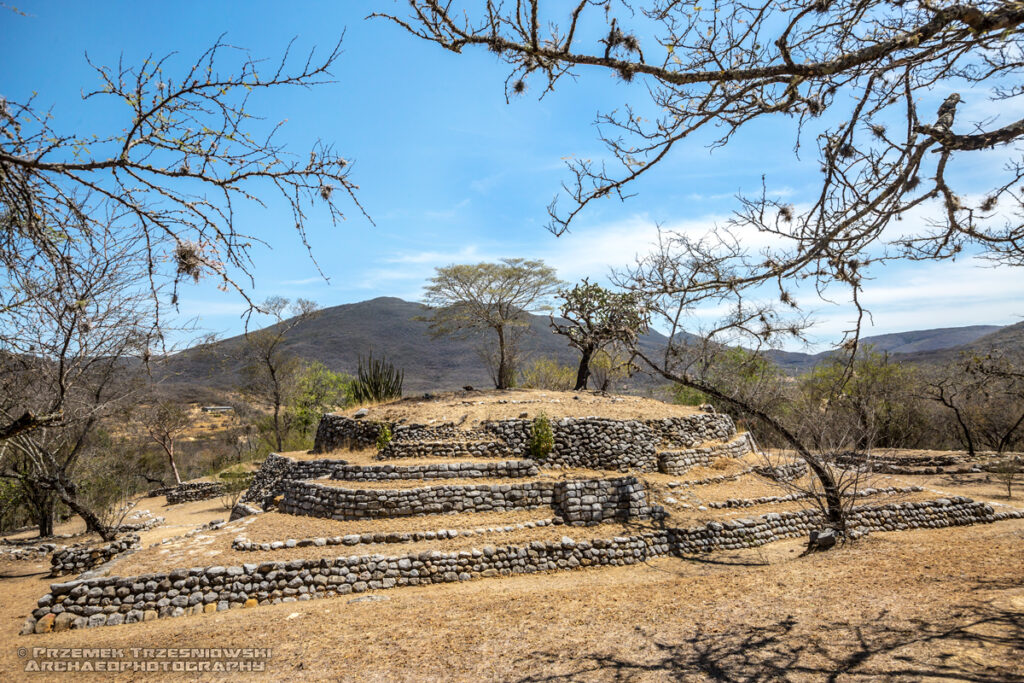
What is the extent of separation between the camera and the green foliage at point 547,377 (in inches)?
972

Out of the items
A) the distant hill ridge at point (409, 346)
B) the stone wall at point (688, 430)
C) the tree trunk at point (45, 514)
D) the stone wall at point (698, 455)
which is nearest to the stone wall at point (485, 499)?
the stone wall at point (698, 455)

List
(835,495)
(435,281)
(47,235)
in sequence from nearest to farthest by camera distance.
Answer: (47,235), (835,495), (435,281)

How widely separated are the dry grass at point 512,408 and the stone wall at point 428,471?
2.37 metres

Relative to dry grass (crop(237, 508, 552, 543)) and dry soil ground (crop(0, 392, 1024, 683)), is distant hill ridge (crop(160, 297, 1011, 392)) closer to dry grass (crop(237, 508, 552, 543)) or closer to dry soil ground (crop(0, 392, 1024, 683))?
dry grass (crop(237, 508, 552, 543))

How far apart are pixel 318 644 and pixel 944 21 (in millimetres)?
8079

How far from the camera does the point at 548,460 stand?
13.5 metres

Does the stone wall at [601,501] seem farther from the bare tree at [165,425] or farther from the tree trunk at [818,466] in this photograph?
the bare tree at [165,425]

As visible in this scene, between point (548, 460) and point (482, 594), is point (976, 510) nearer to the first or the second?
point (548, 460)

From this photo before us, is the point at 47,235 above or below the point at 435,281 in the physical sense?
below

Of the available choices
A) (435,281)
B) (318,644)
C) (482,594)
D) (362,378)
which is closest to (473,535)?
(482,594)

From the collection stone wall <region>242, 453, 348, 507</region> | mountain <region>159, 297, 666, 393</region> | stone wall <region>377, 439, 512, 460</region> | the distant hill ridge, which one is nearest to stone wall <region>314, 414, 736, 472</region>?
stone wall <region>377, 439, 512, 460</region>

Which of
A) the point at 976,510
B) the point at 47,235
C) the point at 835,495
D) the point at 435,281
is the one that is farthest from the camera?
the point at 435,281

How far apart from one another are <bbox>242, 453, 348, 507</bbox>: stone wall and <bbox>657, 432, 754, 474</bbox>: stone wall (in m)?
8.44

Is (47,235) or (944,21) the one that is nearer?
(944,21)
